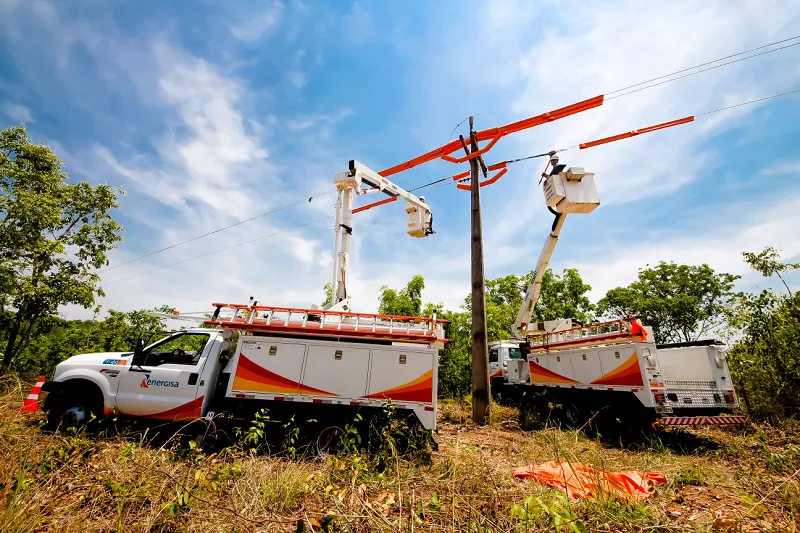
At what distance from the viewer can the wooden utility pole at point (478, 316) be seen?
923 cm

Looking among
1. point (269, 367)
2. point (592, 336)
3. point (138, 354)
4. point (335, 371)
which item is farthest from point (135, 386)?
point (592, 336)

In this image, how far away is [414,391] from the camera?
236 inches

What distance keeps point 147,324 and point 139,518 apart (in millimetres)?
15496

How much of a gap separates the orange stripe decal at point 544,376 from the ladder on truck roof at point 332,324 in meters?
5.59

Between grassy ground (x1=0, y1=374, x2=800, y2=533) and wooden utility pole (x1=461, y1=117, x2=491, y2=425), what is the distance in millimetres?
4285

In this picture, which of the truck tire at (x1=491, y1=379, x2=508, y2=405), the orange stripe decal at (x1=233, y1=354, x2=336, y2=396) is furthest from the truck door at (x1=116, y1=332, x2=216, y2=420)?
the truck tire at (x1=491, y1=379, x2=508, y2=405)

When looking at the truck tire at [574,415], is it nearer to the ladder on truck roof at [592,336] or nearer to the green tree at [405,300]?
the ladder on truck roof at [592,336]

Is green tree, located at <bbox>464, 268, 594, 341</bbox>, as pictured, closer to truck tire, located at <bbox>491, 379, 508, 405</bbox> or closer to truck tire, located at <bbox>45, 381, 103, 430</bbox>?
truck tire, located at <bbox>491, 379, 508, 405</bbox>

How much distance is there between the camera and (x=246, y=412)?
608 centimetres

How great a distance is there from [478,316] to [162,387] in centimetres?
791

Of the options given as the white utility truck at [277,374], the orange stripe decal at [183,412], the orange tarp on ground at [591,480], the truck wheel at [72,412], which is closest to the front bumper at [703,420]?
the orange tarp on ground at [591,480]

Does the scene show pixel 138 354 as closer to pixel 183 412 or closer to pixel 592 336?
pixel 183 412

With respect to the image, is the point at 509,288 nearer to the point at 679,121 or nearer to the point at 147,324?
the point at 679,121

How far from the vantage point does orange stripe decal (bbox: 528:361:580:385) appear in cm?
975
